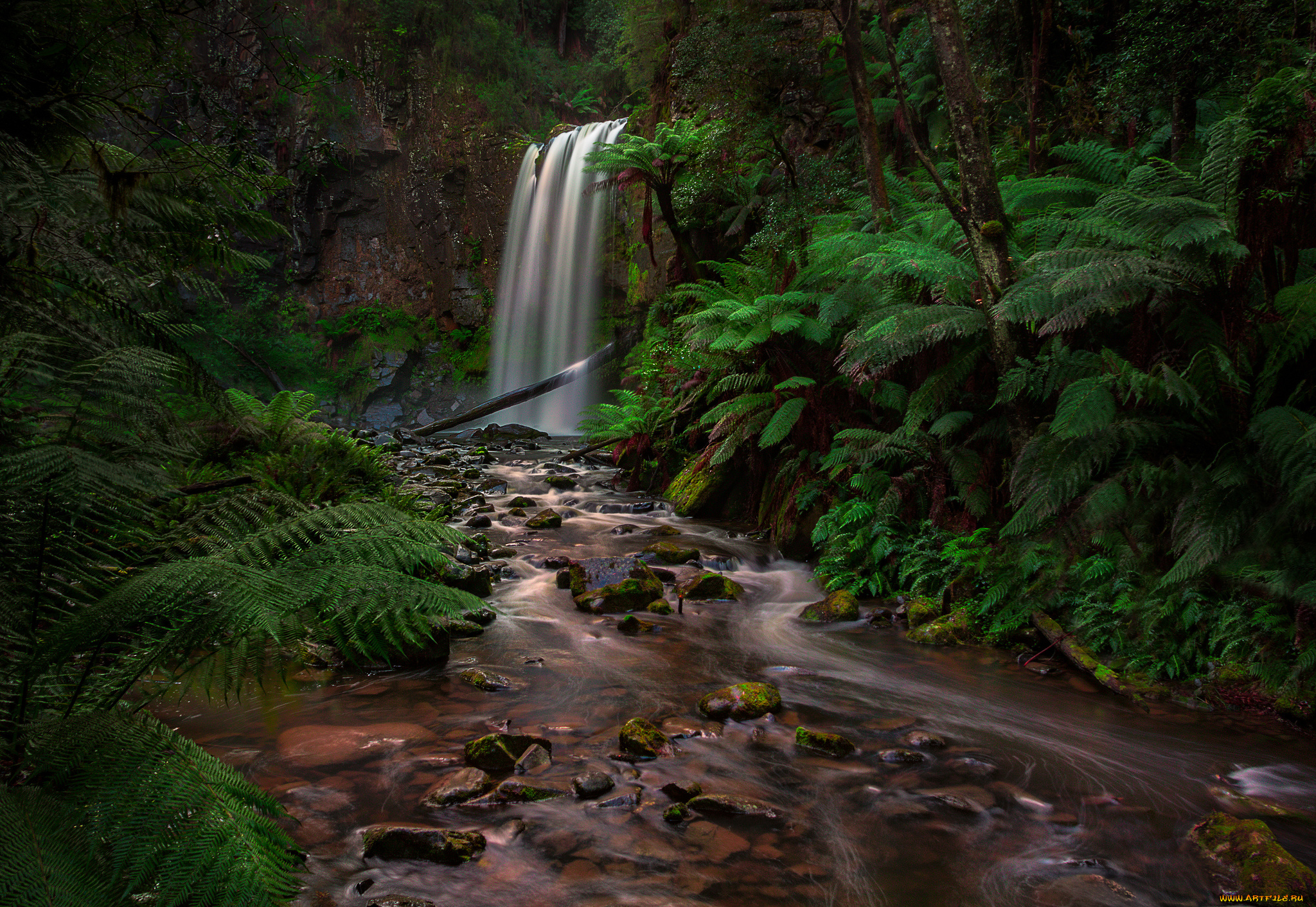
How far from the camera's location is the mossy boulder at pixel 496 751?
274 centimetres

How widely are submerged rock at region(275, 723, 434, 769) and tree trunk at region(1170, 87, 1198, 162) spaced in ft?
21.9

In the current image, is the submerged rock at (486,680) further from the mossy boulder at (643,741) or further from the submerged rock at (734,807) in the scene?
the submerged rock at (734,807)

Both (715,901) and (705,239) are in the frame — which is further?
(705,239)

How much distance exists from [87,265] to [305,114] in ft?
72.5

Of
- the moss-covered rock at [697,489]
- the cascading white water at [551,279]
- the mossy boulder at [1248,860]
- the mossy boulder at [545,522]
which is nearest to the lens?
the mossy boulder at [1248,860]

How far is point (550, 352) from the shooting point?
1923 centimetres

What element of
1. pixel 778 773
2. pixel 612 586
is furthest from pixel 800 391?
pixel 778 773

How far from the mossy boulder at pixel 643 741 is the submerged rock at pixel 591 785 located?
0.26 metres

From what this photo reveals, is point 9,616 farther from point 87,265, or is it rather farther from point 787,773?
point 787,773

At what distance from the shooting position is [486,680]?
3.59 metres

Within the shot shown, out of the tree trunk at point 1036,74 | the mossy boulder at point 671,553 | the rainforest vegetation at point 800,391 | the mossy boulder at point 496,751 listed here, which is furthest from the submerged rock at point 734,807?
the tree trunk at point 1036,74

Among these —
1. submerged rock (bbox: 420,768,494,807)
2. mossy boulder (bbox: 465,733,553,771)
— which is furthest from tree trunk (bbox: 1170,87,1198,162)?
submerged rock (bbox: 420,768,494,807)

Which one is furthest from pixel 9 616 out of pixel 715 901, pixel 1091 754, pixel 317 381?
pixel 317 381

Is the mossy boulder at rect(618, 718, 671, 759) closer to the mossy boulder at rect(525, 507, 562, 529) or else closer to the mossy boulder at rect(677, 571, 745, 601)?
the mossy boulder at rect(677, 571, 745, 601)
